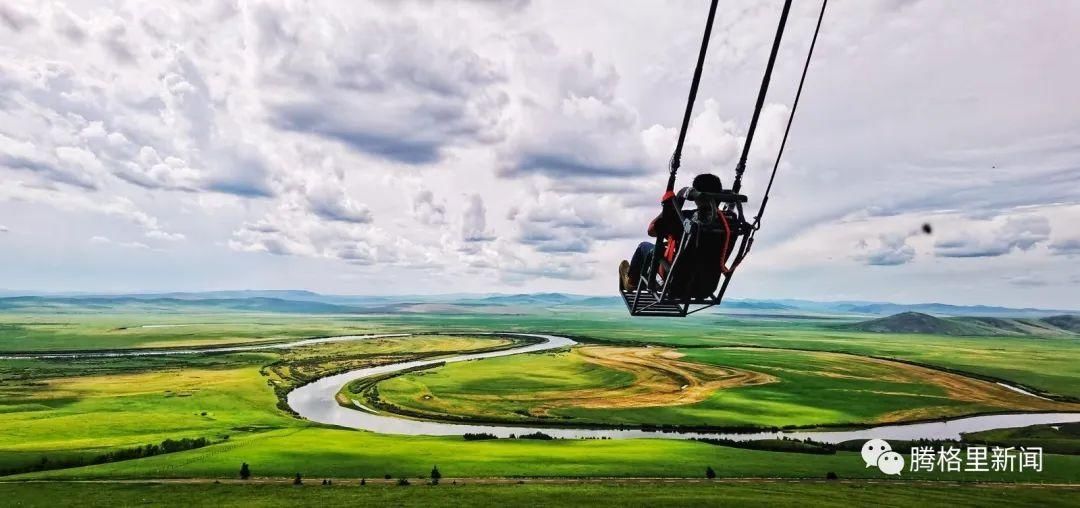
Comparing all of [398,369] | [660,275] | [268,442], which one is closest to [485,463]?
[268,442]

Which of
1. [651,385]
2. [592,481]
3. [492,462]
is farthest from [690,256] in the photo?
[651,385]

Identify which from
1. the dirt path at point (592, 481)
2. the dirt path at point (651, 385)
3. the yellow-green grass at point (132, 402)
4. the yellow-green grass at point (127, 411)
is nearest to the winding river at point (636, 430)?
the yellow-green grass at point (132, 402)

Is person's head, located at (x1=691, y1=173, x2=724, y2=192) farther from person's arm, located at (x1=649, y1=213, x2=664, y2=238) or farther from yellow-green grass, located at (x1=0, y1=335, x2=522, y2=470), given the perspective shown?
yellow-green grass, located at (x1=0, y1=335, x2=522, y2=470)

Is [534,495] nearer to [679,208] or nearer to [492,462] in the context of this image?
[492,462]

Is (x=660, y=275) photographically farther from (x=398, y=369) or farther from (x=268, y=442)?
(x=398, y=369)

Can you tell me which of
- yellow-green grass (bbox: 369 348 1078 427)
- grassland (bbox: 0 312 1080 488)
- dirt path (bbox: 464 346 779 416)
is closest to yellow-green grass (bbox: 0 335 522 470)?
grassland (bbox: 0 312 1080 488)

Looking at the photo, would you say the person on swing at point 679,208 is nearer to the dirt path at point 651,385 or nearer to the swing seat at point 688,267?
the swing seat at point 688,267

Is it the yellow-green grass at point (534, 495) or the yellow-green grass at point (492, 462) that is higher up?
the yellow-green grass at point (534, 495)
